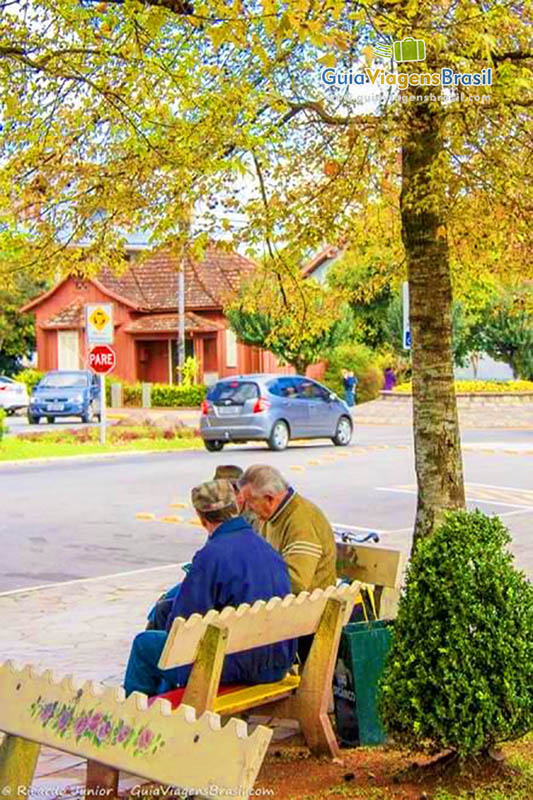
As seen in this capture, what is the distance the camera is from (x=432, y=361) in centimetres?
792

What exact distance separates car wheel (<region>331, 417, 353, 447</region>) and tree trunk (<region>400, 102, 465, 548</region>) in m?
20.2

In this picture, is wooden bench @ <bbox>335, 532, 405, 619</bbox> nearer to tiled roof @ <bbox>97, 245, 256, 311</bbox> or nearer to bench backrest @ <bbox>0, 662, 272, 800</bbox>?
bench backrest @ <bbox>0, 662, 272, 800</bbox>

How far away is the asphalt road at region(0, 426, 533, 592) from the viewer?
1302cm

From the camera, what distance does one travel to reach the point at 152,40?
8000 millimetres

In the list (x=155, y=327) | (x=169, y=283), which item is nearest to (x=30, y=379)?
(x=155, y=327)

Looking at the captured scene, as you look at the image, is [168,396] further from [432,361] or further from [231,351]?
[432,361]

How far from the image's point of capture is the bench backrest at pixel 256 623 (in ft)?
15.2

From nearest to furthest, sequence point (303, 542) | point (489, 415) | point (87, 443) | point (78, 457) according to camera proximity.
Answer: point (303, 542) → point (78, 457) → point (87, 443) → point (489, 415)

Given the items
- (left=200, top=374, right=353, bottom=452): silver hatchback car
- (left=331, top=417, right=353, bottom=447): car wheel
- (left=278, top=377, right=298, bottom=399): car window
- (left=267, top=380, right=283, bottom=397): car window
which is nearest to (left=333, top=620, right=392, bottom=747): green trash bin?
(left=200, top=374, right=353, bottom=452): silver hatchback car

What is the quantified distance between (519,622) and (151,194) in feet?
17.6

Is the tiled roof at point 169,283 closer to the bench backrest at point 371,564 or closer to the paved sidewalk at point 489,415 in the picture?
the paved sidewalk at point 489,415

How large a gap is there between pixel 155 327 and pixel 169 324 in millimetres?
623

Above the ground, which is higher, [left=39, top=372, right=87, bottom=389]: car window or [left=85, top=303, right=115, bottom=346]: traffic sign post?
[left=85, top=303, right=115, bottom=346]: traffic sign post

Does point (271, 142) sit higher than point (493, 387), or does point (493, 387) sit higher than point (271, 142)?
point (271, 142)
